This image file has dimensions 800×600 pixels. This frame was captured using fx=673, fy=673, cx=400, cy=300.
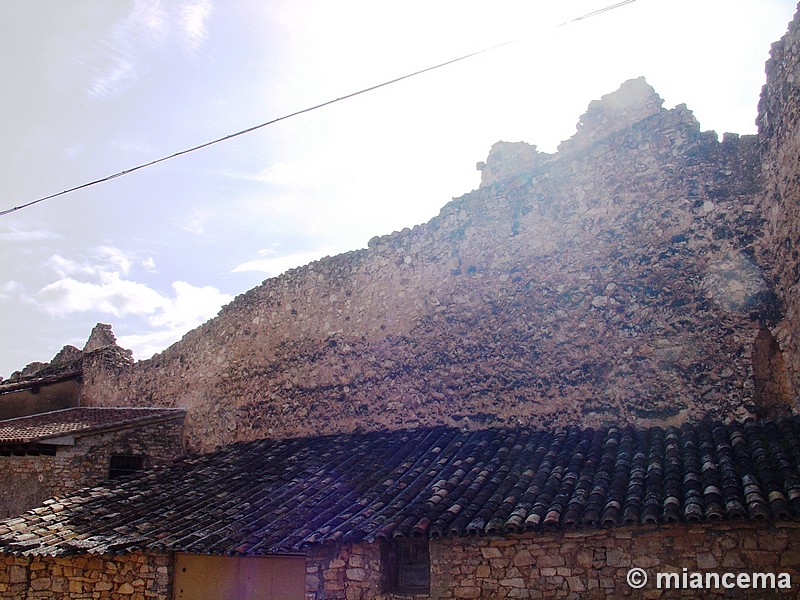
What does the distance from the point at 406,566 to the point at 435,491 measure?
0.95 metres

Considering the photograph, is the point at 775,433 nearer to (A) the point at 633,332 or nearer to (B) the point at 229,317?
(A) the point at 633,332

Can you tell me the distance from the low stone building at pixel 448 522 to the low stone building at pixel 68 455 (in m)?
1.47

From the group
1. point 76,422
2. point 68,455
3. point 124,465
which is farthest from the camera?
point 76,422

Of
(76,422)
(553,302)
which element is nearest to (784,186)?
(553,302)

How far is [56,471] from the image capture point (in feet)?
37.3

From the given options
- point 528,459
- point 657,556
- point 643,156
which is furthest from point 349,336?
point 657,556

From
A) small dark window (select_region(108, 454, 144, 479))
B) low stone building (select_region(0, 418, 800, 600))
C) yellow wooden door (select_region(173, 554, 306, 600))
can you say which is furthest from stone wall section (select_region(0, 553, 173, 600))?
small dark window (select_region(108, 454, 144, 479))

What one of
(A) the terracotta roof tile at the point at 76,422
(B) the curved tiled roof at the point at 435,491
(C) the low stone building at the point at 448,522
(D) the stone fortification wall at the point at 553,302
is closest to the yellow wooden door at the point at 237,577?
(C) the low stone building at the point at 448,522

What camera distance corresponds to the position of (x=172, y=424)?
1319 cm

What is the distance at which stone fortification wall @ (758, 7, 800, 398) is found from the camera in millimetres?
7316

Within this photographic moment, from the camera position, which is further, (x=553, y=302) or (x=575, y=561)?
(x=553, y=302)

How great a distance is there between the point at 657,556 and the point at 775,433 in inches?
79.1

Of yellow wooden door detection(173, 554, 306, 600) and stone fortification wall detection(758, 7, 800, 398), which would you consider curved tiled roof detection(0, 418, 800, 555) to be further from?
stone fortification wall detection(758, 7, 800, 398)

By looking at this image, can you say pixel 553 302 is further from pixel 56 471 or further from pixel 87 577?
pixel 56 471
